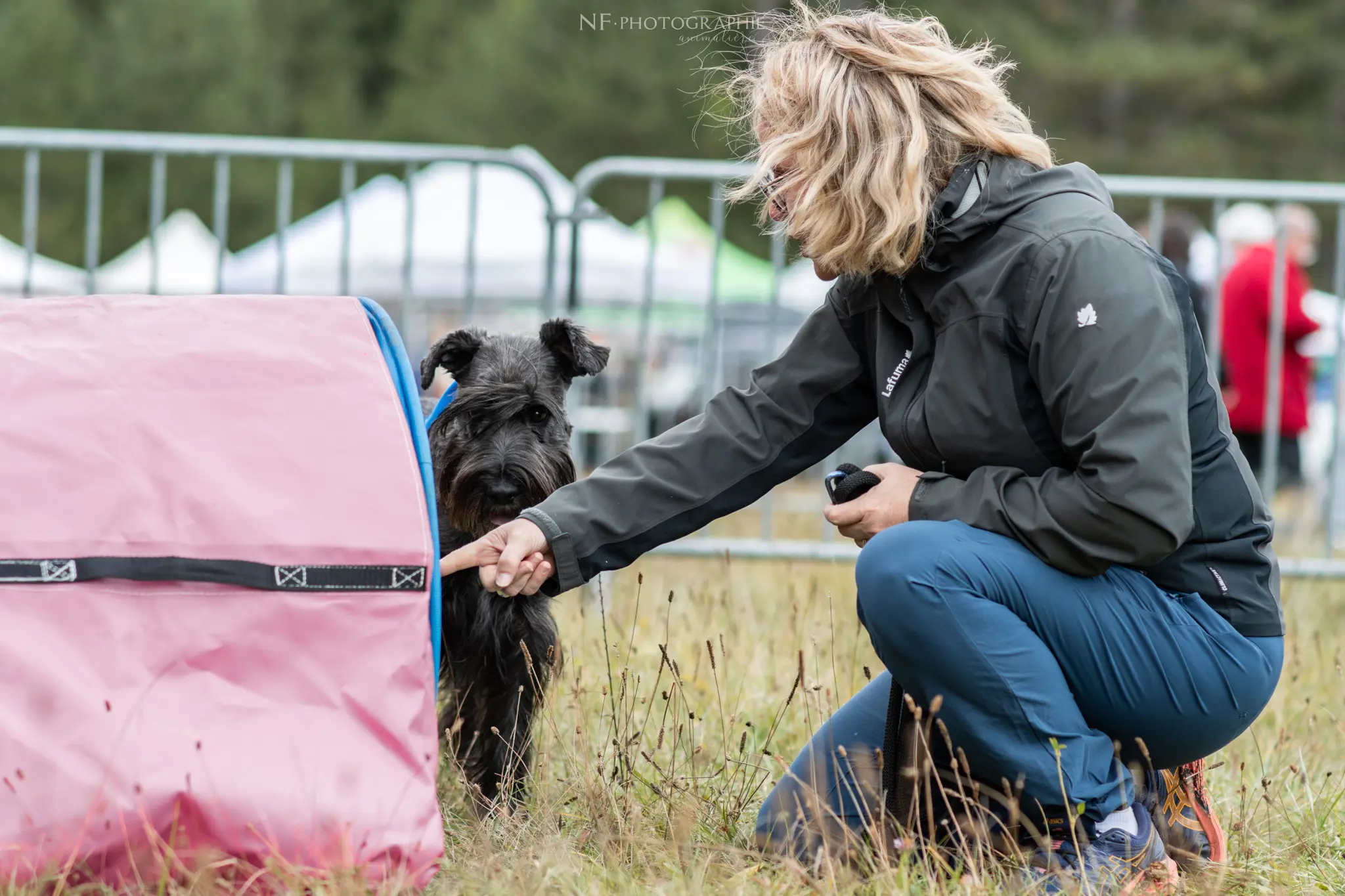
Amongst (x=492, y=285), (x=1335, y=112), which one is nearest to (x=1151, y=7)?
(x=1335, y=112)

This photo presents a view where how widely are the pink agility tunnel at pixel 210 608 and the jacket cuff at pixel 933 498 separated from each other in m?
0.93

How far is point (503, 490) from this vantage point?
3.25m

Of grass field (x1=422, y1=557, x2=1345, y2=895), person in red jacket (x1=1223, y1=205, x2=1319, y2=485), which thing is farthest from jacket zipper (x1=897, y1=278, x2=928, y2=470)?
person in red jacket (x1=1223, y1=205, x2=1319, y2=485)

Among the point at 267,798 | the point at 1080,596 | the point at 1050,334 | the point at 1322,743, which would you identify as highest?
the point at 1050,334

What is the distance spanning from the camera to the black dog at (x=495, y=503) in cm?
327

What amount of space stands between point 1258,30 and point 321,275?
1922 cm

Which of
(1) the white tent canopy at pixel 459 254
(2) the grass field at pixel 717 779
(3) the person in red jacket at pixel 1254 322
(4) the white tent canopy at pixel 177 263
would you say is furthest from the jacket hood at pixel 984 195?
(4) the white tent canopy at pixel 177 263

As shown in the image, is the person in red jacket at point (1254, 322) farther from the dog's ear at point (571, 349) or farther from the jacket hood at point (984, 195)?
the jacket hood at point (984, 195)

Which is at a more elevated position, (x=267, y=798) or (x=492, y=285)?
(x=492, y=285)

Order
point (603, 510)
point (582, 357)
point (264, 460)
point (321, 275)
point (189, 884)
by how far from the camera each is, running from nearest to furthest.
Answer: point (189, 884) < point (264, 460) < point (603, 510) < point (582, 357) < point (321, 275)

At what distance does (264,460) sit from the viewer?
2.33 metres

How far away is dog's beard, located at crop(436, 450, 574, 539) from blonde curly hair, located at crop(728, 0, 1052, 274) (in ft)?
2.94

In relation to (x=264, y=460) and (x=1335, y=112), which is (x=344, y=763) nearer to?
(x=264, y=460)

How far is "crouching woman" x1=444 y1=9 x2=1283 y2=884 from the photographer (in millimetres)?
2428
